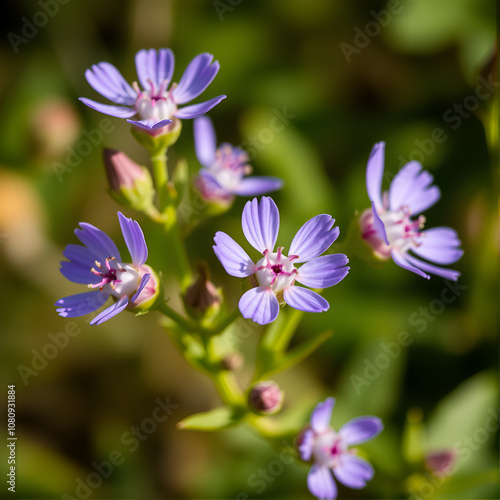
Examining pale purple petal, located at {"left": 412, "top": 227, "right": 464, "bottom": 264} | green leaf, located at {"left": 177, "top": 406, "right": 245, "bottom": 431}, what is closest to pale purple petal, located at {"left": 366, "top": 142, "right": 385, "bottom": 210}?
pale purple petal, located at {"left": 412, "top": 227, "right": 464, "bottom": 264}

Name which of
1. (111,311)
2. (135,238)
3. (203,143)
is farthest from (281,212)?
(111,311)

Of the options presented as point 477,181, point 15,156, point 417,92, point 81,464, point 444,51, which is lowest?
point 81,464

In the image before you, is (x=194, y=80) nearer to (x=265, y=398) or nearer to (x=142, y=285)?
(x=142, y=285)

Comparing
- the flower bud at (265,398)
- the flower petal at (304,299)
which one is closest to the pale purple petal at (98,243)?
the flower petal at (304,299)

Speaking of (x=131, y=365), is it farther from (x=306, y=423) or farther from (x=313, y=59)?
(x=313, y=59)

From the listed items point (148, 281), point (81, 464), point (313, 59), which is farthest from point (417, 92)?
point (81, 464)

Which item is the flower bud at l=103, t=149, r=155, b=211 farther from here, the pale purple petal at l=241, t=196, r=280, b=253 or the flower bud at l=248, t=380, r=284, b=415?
the flower bud at l=248, t=380, r=284, b=415

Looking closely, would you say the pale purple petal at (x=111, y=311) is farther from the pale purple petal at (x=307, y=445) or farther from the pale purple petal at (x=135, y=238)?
the pale purple petal at (x=307, y=445)
